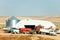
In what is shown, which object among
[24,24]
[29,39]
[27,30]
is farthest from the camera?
[24,24]

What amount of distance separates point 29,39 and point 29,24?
12153mm

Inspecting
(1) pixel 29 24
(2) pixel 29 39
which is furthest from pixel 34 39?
(1) pixel 29 24

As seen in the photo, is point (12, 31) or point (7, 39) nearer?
point (7, 39)

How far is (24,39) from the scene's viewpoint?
19281 millimetres

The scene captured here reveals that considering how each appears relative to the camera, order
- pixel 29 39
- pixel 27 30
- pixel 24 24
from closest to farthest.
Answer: pixel 29 39 → pixel 27 30 → pixel 24 24

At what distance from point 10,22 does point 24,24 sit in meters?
5.42

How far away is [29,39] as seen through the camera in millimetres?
18875

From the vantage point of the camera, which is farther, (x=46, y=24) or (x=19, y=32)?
(x=46, y=24)

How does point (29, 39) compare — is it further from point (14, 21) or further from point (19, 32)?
point (14, 21)

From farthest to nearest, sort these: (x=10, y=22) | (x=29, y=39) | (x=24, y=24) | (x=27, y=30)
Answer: (x=10, y=22) → (x=24, y=24) → (x=27, y=30) → (x=29, y=39)

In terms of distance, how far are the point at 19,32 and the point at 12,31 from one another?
1352mm

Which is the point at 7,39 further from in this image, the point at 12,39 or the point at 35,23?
the point at 35,23

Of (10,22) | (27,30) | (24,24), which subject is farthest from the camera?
(10,22)

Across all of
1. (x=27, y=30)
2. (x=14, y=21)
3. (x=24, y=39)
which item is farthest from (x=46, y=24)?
(x=24, y=39)
